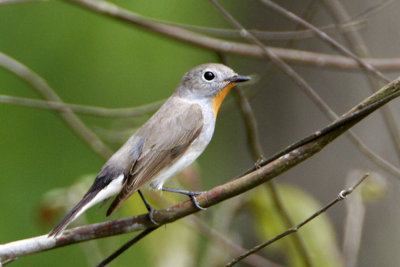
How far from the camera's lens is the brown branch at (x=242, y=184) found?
2.37m

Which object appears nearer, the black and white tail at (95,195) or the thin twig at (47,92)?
the black and white tail at (95,195)

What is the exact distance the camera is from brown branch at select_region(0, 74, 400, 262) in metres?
2.37

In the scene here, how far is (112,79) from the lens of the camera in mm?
8070

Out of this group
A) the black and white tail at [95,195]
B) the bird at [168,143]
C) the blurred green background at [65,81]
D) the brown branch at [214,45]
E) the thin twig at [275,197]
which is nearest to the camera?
the black and white tail at [95,195]

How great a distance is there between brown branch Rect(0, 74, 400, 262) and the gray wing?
48 centimetres

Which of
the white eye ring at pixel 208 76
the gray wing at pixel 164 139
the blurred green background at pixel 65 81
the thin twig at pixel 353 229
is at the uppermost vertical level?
the blurred green background at pixel 65 81

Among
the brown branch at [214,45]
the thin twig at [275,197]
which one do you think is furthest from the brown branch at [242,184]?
the brown branch at [214,45]

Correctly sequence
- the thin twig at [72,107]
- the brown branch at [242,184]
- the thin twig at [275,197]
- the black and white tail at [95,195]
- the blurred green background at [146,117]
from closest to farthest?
the brown branch at [242,184]
the black and white tail at [95,195]
the thin twig at [275,197]
the thin twig at [72,107]
the blurred green background at [146,117]

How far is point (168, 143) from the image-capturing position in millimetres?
3881

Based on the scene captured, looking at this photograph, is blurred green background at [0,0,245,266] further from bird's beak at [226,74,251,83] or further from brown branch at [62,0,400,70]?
bird's beak at [226,74,251,83]

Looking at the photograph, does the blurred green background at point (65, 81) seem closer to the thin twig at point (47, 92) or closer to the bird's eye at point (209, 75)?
the thin twig at point (47, 92)

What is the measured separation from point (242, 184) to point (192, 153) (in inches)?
50.7

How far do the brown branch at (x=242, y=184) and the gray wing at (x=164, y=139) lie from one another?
0.48m

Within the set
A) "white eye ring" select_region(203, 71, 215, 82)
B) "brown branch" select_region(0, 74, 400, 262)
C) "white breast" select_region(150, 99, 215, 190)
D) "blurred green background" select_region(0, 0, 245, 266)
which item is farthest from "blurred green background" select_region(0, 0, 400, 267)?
"brown branch" select_region(0, 74, 400, 262)
